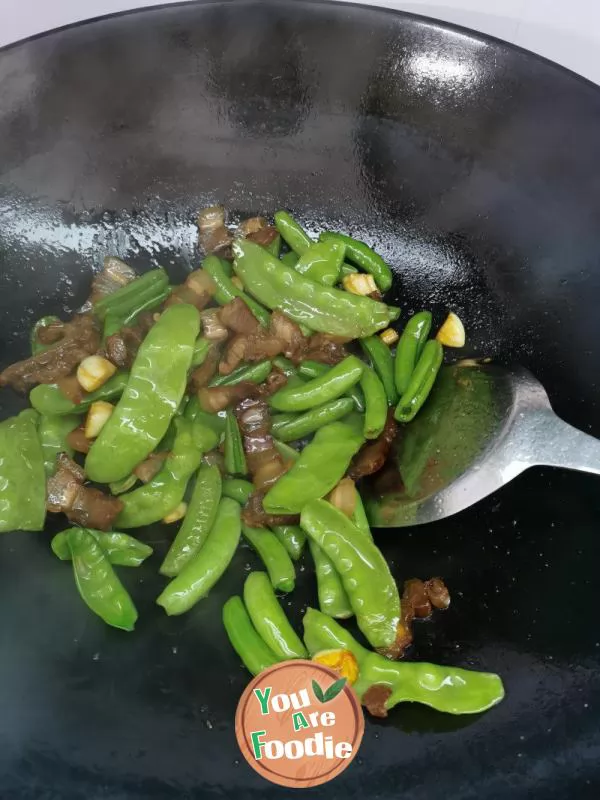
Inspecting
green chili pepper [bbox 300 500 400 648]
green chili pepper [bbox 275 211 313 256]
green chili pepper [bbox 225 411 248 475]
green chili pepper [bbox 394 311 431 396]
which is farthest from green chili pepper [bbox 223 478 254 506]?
green chili pepper [bbox 275 211 313 256]

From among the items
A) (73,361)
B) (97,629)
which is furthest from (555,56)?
(97,629)

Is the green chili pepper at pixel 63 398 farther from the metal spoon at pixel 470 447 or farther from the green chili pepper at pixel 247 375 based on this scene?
the metal spoon at pixel 470 447

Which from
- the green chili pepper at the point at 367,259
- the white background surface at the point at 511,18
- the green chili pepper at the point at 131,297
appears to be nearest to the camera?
the green chili pepper at the point at 131,297

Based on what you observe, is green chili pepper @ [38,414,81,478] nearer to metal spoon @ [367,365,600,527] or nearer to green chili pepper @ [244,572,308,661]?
green chili pepper @ [244,572,308,661]

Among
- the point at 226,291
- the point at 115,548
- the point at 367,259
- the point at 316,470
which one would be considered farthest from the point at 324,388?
the point at 115,548

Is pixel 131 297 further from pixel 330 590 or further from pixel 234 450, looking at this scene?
pixel 330 590

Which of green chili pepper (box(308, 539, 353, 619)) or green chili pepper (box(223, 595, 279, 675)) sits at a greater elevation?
green chili pepper (box(308, 539, 353, 619))

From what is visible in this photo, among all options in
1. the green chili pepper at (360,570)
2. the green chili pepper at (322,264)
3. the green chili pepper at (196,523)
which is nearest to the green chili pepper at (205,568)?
the green chili pepper at (196,523)

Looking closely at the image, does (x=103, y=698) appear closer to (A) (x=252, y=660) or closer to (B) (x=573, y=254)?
(A) (x=252, y=660)
